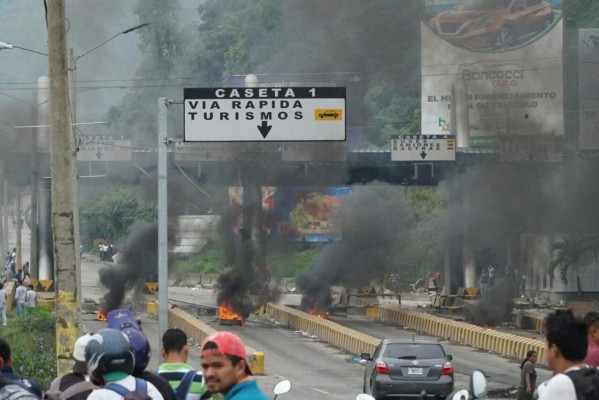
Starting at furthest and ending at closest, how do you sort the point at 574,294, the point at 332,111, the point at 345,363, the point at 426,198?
1. the point at 426,198
2. the point at 574,294
3. the point at 345,363
4. the point at 332,111

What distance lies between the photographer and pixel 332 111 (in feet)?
57.3

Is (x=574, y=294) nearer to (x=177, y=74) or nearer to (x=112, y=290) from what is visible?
(x=112, y=290)

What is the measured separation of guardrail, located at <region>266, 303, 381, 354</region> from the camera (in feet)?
108

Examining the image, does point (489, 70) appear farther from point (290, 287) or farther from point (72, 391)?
point (72, 391)

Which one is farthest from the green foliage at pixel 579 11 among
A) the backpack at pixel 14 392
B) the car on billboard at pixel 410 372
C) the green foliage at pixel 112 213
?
the backpack at pixel 14 392

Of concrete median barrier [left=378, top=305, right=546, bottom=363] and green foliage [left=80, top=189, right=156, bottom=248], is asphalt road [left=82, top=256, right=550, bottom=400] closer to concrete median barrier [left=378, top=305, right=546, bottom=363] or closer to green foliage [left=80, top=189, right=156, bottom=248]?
concrete median barrier [left=378, top=305, right=546, bottom=363]

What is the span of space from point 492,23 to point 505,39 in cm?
130

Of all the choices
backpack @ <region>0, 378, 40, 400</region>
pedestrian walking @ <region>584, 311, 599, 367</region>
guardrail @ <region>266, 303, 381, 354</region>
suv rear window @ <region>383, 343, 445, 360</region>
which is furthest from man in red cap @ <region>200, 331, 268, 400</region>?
guardrail @ <region>266, 303, 381, 354</region>

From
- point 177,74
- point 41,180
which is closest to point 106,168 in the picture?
point 41,180

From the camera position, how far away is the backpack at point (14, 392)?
249 inches

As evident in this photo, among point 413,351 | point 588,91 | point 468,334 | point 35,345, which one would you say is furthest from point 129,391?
point 588,91

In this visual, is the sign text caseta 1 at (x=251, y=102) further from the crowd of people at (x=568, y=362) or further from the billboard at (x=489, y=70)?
the billboard at (x=489, y=70)

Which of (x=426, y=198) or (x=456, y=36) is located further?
(x=426, y=198)

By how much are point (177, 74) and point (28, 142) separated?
1172 inches
